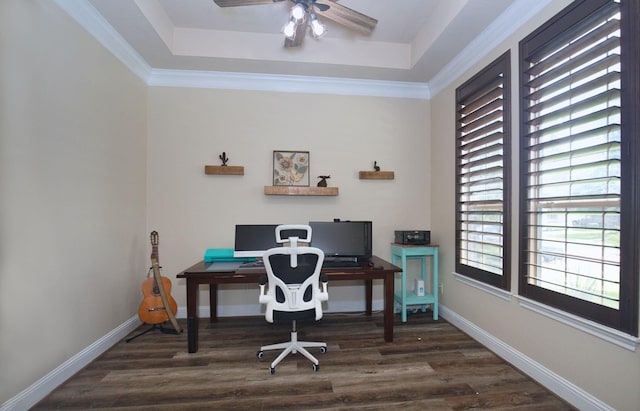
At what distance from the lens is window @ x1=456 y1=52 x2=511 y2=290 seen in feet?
7.55

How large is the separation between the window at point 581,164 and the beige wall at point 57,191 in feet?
11.3

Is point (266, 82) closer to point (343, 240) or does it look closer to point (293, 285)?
point (343, 240)

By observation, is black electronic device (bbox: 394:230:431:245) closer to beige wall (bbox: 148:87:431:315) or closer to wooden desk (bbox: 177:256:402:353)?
beige wall (bbox: 148:87:431:315)

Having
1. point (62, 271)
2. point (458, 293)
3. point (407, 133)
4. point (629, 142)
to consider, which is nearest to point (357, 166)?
point (407, 133)

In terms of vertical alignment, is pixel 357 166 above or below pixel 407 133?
below

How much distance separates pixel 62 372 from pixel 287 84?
131 inches

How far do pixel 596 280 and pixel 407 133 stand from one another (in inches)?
93.3

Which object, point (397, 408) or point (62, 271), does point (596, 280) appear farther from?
point (62, 271)

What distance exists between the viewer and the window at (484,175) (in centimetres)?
230

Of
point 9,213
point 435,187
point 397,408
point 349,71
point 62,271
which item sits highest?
point 349,71

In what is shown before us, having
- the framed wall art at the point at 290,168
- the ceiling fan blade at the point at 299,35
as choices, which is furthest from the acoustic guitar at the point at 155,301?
the ceiling fan blade at the point at 299,35

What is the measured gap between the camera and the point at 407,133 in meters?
3.48

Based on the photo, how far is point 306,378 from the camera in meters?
2.03

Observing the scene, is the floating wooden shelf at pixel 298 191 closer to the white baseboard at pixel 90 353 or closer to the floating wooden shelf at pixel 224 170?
the floating wooden shelf at pixel 224 170
